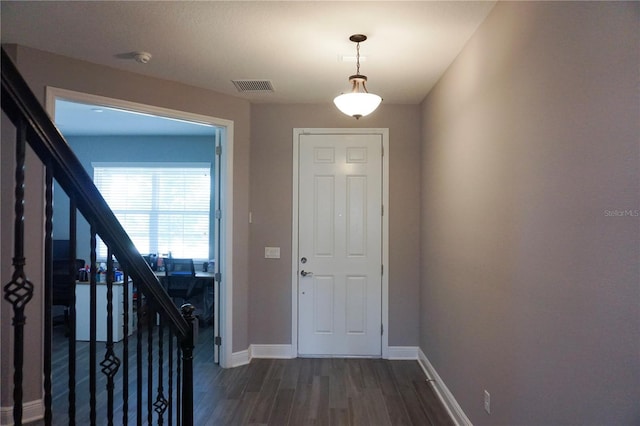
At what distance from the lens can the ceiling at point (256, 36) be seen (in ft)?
7.22

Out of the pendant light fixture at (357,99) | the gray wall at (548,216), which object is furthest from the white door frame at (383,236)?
the pendant light fixture at (357,99)

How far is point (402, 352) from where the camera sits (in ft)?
13.0

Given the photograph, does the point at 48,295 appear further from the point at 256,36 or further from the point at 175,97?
the point at 175,97

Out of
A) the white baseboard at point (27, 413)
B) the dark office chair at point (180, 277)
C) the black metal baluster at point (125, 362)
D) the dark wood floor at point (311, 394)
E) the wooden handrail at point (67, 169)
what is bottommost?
the dark wood floor at point (311, 394)

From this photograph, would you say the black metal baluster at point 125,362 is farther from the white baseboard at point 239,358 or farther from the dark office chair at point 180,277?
the dark office chair at point 180,277

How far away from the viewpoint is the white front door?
400cm

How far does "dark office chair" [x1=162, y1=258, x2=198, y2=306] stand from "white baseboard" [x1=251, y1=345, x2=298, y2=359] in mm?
1663

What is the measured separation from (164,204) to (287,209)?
2742 mm

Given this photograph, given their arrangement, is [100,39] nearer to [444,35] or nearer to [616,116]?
[444,35]

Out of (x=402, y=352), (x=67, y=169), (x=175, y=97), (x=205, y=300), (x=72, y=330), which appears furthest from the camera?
(x=205, y=300)

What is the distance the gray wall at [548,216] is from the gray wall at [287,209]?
1.15 metres

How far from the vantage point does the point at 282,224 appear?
4.02 m

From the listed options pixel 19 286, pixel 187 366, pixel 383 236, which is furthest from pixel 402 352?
pixel 19 286

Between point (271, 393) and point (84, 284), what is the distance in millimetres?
2891
